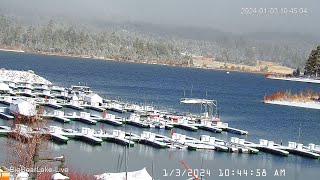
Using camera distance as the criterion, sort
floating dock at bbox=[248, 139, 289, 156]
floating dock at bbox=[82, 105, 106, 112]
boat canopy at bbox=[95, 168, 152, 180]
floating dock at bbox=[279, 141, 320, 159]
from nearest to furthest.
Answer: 1. boat canopy at bbox=[95, 168, 152, 180]
2. floating dock at bbox=[248, 139, 289, 156]
3. floating dock at bbox=[279, 141, 320, 159]
4. floating dock at bbox=[82, 105, 106, 112]

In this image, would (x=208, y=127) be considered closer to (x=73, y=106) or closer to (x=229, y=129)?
(x=229, y=129)

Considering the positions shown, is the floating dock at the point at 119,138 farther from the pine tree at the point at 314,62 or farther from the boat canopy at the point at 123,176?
the pine tree at the point at 314,62

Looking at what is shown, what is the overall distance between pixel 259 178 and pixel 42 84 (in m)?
66.6

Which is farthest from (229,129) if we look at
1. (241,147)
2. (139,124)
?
(241,147)

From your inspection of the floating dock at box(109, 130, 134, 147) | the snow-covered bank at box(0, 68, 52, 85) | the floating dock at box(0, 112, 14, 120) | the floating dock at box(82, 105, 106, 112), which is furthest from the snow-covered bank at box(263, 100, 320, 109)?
the floating dock at box(109, 130, 134, 147)

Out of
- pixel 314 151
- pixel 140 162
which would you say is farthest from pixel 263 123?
pixel 140 162

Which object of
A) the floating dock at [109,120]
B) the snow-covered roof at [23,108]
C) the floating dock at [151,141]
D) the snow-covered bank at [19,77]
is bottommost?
the floating dock at [151,141]

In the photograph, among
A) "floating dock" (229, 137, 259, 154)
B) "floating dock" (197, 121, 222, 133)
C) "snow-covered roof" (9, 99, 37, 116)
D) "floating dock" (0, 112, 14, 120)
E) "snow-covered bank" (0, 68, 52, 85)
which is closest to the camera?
"floating dock" (229, 137, 259, 154)

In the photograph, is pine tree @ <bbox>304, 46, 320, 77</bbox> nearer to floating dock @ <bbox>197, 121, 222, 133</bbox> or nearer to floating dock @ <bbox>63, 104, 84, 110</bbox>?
floating dock @ <bbox>197, 121, 222, 133</bbox>

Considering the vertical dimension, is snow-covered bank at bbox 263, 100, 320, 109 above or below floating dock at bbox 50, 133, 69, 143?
below

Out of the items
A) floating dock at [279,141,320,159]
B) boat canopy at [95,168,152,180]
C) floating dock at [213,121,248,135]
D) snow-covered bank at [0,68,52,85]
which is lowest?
floating dock at [279,141,320,159]

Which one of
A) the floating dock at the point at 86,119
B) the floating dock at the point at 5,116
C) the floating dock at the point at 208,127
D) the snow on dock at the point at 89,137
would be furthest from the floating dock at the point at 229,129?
the floating dock at the point at 5,116

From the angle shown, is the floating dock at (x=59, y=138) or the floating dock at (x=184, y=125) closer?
the floating dock at (x=59, y=138)

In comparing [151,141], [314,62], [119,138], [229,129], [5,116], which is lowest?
[229,129]
